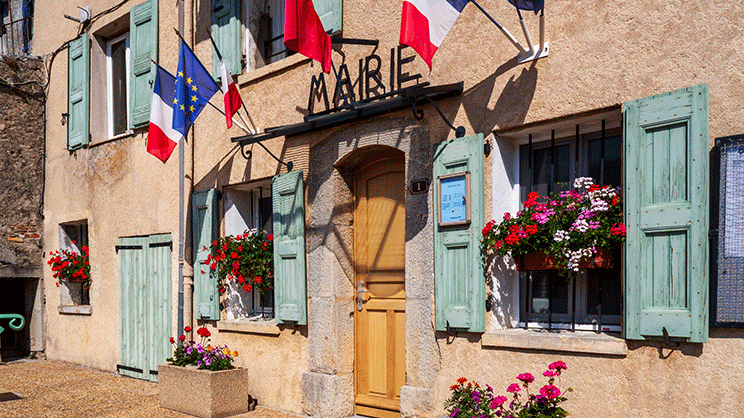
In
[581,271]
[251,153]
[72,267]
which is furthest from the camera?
[72,267]

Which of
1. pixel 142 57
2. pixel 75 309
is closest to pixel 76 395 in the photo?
pixel 75 309

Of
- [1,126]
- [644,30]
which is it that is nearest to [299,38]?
[644,30]

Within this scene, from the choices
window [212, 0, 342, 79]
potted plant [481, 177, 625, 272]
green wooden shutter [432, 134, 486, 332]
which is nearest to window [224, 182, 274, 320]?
window [212, 0, 342, 79]

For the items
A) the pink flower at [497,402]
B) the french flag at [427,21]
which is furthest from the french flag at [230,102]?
Result: the pink flower at [497,402]

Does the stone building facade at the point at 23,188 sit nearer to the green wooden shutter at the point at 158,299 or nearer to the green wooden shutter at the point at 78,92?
the green wooden shutter at the point at 78,92

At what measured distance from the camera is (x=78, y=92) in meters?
9.02

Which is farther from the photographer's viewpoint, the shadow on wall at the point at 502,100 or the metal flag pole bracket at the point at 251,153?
the metal flag pole bracket at the point at 251,153

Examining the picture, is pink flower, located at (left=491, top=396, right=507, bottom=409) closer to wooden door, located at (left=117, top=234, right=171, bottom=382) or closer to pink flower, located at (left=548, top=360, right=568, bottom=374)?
pink flower, located at (left=548, top=360, right=568, bottom=374)

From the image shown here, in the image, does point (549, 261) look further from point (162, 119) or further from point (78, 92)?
point (78, 92)

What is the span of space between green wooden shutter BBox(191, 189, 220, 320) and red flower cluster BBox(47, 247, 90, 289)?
2.50 meters

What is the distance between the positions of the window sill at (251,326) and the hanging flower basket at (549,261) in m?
2.65

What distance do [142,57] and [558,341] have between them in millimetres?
6057

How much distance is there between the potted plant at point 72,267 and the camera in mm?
8789

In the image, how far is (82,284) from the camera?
9094 mm
